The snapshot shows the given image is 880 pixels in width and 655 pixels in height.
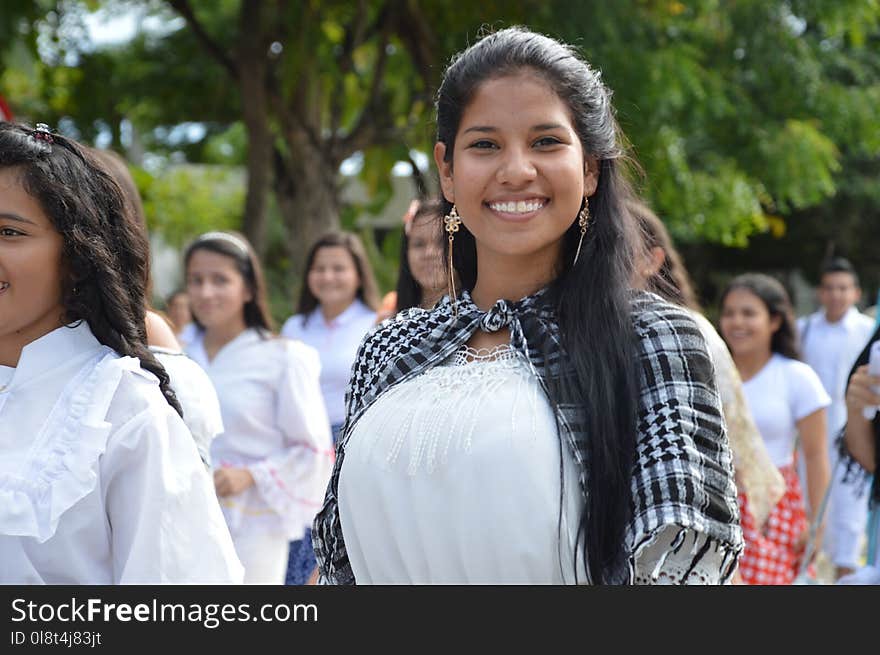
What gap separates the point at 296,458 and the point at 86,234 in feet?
9.50

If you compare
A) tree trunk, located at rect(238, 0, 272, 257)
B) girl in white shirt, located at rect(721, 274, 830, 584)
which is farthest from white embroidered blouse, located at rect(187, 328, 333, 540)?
tree trunk, located at rect(238, 0, 272, 257)

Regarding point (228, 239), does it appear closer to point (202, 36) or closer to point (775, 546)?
point (775, 546)

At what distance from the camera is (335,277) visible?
692 cm

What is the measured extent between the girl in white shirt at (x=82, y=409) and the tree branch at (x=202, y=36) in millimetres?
9631

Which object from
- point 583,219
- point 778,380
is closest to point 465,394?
point 583,219

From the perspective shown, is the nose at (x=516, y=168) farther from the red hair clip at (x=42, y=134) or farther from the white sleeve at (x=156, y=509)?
the red hair clip at (x=42, y=134)

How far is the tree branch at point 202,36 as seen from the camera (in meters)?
11.6

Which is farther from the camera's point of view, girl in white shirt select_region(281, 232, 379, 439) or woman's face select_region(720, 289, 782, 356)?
girl in white shirt select_region(281, 232, 379, 439)

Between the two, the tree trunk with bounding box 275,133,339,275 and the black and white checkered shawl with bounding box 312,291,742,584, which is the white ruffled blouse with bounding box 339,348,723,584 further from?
the tree trunk with bounding box 275,133,339,275

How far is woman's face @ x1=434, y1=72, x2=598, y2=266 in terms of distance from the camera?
2.26 metres

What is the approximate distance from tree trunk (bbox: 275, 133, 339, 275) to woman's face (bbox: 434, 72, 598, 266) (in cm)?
1005

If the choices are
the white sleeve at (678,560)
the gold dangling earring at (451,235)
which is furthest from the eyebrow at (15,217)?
the white sleeve at (678,560)

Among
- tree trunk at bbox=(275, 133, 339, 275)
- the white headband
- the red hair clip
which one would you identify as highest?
tree trunk at bbox=(275, 133, 339, 275)
